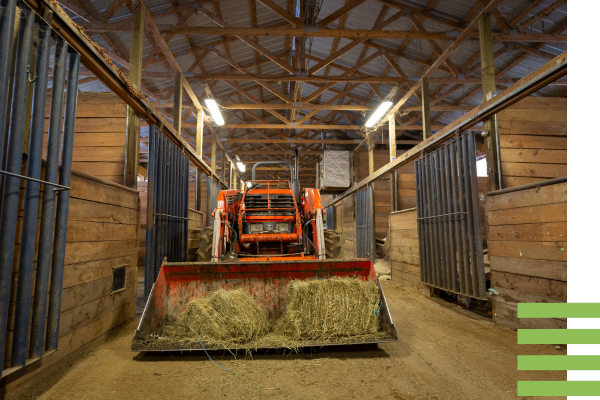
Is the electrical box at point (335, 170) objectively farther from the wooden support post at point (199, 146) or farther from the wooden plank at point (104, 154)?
the wooden plank at point (104, 154)

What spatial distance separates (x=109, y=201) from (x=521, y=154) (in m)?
5.74

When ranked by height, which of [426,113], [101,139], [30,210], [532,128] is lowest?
[30,210]

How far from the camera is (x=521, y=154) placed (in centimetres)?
484

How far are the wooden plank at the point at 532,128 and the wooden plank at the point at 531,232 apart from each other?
5.30 feet

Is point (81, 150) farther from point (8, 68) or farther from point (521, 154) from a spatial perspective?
point (521, 154)

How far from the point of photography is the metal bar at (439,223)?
5.54 meters

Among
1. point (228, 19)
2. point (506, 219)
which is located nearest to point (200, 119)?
point (228, 19)

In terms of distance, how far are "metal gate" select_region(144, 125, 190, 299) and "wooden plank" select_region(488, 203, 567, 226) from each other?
15.8 ft

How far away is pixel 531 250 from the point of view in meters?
3.82

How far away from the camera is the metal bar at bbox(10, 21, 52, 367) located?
2.21 meters

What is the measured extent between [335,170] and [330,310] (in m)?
11.3

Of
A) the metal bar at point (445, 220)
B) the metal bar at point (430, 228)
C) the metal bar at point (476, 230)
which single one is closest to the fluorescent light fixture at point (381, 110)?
the metal bar at point (430, 228)

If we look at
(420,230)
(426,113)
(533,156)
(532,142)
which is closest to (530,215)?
(533,156)

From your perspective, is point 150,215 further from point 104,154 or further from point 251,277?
point 251,277
